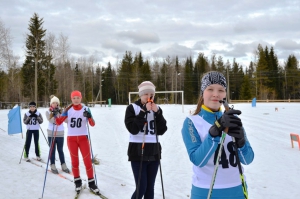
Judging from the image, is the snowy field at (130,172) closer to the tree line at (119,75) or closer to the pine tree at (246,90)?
the tree line at (119,75)

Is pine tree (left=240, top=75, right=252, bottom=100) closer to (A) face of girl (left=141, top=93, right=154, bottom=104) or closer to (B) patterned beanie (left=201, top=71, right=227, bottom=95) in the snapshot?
(A) face of girl (left=141, top=93, right=154, bottom=104)

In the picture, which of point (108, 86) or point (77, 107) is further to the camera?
point (108, 86)

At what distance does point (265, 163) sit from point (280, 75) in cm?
6059

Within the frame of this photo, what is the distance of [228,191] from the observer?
6.61ft

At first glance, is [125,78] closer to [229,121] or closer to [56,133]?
[56,133]

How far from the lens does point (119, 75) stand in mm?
67875

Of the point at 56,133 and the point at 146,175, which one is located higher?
the point at 56,133

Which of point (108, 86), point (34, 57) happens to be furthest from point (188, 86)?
point (34, 57)

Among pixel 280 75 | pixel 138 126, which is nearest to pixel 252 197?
pixel 138 126

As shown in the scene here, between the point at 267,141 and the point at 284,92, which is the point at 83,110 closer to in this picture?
the point at 267,141

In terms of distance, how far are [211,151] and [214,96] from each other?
0.43 metres

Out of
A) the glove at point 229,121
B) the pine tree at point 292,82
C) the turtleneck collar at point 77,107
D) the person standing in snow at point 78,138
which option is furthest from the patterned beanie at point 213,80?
the pine tree at point 292,82

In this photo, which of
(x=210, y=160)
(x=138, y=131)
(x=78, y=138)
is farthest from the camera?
(x=78, y=138)

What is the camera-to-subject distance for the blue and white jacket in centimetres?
198
